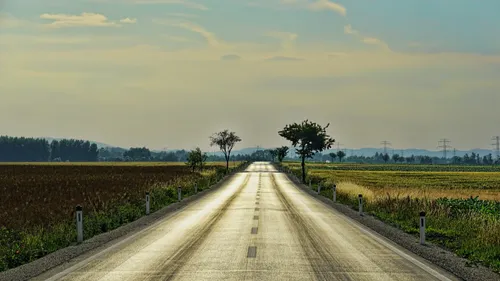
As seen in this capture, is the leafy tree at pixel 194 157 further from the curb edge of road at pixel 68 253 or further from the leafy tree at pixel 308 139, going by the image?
the curb edge of road at pixel 68 253

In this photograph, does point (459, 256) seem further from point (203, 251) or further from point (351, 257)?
point (203, 251)

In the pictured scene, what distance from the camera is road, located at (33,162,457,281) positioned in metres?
9.91

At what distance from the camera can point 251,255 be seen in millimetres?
12062

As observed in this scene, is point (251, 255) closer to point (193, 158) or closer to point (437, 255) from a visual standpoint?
point (437, 255)

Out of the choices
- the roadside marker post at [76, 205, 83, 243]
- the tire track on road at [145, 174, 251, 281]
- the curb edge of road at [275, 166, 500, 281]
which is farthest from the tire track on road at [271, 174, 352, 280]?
the roadside marker post at [76, 205, 83, 243]

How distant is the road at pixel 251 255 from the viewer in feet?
32.5

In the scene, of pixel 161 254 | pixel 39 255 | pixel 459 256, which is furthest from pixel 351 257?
pixel 39 255

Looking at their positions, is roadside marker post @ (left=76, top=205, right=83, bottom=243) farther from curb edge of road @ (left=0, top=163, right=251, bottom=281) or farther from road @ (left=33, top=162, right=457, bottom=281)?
road @ (left=33, top=162, right=457, bottom=281)

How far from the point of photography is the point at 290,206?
26953 mm

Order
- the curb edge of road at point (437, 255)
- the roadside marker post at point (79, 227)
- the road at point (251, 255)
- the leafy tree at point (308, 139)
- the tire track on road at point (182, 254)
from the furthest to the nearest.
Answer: the leafy tree at point (308, 139) → the roadside marker post at point (79, 227) → the curb edge of road at point (437, 255) → the road at point (251, 255) → the tire track on road at point (182, 254)

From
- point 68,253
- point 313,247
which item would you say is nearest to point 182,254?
point 68,253

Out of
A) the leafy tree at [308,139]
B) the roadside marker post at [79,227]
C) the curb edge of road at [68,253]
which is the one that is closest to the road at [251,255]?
the curb edge of road at [68,253]

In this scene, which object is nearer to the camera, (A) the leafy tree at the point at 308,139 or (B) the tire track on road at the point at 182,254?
(B) the tire track on road at the point at 182,254

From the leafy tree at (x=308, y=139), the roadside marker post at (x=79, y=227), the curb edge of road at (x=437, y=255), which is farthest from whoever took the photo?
the leafy tree at (x=308, y=139)
